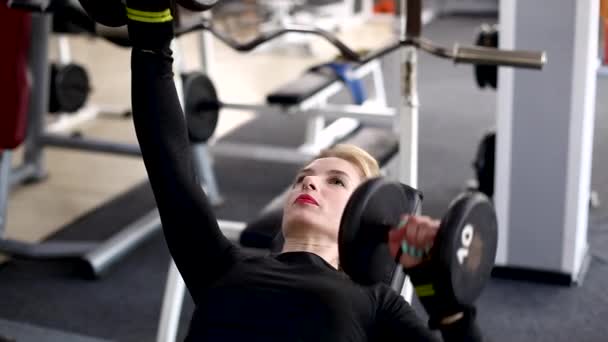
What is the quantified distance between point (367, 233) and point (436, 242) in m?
0.13

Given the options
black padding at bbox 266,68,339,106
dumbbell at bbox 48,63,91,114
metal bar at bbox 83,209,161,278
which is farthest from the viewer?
dumbbell at bbox 48,63,91,114

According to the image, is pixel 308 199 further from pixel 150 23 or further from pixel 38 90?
pixel 38 90

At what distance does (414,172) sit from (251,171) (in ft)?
6.67

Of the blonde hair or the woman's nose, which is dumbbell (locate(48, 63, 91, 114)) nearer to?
the blonde hair

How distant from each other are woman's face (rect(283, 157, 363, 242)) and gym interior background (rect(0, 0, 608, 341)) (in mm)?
972

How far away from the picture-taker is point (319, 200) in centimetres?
161

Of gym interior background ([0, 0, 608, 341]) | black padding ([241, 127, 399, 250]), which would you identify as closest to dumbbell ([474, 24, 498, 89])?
gym interior background ([0, 0, 608, 341])

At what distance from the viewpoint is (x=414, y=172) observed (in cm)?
229

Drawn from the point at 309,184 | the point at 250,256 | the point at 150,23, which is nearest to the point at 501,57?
the point at 309,184

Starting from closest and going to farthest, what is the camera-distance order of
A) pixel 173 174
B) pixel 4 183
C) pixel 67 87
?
pixel 173 174 → pixel 4 183 → pixel 67 87

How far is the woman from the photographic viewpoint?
1.48m

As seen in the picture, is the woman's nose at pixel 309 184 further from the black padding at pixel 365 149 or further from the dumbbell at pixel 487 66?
the dumbbell at pixel 487 66

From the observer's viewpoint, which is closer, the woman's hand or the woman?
the woman's hand

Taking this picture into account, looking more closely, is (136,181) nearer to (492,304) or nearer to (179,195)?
(492,304)
